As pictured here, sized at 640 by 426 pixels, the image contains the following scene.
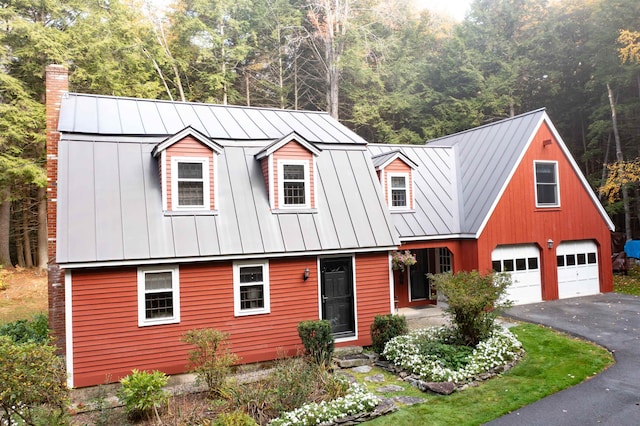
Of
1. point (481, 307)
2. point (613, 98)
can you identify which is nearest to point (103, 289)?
point (481, 307)

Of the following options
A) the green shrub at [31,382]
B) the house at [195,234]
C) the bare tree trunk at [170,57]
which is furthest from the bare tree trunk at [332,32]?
the green shrub at [31,382]

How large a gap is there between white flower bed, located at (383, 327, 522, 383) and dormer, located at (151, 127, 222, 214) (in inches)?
243

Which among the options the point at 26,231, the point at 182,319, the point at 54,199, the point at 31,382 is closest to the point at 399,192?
the point at 182,319

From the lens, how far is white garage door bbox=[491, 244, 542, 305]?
16.9 m

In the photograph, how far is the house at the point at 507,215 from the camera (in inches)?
653

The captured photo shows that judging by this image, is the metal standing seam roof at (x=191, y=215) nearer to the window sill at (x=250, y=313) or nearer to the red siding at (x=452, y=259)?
the window sill at (x=250, y=313)

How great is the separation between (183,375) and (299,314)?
329cm

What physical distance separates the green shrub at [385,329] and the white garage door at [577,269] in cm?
961

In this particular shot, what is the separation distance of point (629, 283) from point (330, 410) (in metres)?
19.1

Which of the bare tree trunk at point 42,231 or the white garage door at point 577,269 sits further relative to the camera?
the bare tree trunk at point 42,231

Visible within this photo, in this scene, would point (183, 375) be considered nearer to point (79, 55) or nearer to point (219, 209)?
point (219, 209)

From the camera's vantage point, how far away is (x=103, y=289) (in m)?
9.90

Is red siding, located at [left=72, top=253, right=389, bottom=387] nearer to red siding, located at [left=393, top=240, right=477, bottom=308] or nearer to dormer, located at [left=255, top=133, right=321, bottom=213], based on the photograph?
dormer, located at [left=255, top=133, right=321, bottom=213]

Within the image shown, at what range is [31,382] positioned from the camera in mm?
6832
